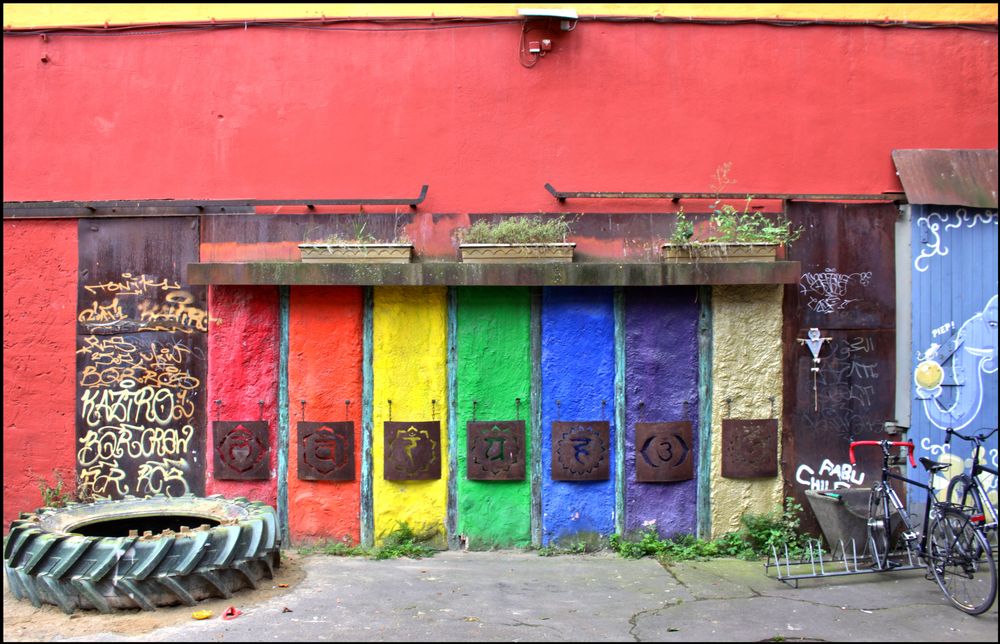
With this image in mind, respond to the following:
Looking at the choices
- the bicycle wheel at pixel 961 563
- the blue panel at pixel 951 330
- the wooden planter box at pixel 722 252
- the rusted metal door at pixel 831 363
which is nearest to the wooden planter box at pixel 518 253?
the wooden planter box at pixel 722 252

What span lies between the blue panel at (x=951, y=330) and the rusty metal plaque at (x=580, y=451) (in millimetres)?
2854

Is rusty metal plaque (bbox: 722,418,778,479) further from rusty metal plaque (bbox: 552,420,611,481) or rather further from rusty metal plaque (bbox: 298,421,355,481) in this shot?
rusty metal plaque (bbox: 298,421,355,481)

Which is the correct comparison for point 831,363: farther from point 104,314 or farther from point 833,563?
point 104,314

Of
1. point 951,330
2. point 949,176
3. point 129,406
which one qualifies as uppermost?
point 949,176

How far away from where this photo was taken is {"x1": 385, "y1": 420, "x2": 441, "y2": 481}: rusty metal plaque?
7.43 meters

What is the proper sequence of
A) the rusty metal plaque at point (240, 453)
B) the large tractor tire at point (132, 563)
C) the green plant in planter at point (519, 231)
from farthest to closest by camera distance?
the rusty metal plaque at point (240, 453)
the green plant in planter at point (519, 231)
the large tractor tire at point (132, 563)

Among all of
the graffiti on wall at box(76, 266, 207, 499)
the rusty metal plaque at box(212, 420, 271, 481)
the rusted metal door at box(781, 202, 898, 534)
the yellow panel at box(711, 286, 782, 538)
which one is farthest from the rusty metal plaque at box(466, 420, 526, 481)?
the graffiti on wall at box(76, 266, 207, 499)

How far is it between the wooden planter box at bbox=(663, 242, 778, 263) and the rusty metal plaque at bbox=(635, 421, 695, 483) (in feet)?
4.98

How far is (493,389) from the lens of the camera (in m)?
7.46

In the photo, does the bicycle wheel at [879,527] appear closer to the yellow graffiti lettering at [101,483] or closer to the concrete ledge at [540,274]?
the concrete ledge at [540,274]

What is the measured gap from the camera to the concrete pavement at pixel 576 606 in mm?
5352

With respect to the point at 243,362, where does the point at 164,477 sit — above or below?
below

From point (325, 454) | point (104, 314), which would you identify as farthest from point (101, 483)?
point (325, 454)

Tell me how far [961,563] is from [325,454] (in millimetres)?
5165
